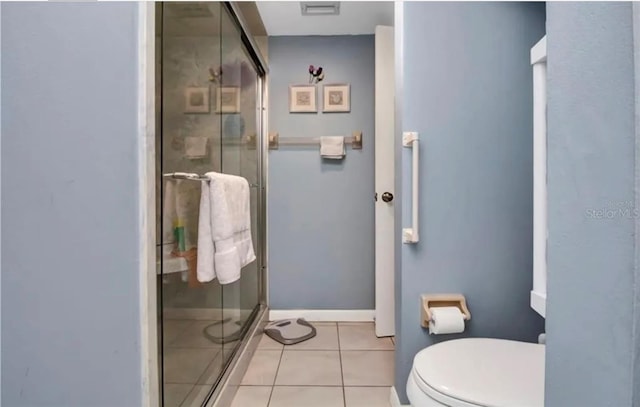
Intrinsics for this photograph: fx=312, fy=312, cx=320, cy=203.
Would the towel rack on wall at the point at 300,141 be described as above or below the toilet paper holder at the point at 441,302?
above

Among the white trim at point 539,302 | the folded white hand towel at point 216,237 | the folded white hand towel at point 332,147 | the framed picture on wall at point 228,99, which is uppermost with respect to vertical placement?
the framed picture on wall at point 228,99

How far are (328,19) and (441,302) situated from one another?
6.35 ft

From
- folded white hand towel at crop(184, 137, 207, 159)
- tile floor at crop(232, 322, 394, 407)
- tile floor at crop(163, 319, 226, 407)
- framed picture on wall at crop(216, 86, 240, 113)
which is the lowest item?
tile floor at crop(232, 322, 394, 407)

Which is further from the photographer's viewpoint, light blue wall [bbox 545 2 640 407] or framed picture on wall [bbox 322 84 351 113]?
framed picture on wall [bbox 322 84 351 113]

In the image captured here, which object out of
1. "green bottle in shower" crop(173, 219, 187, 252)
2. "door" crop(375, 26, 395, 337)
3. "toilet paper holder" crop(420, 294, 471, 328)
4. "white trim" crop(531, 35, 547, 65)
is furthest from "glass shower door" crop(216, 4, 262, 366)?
"white trim" crop(531, 35, 547, 65)

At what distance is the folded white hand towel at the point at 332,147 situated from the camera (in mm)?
2283

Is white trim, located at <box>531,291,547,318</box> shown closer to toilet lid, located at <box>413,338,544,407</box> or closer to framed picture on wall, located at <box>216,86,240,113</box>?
toilet lid, located at <box>413,338,544,407</box>

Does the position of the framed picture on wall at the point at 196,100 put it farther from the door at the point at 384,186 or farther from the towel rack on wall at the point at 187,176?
the door at the point at 384,186

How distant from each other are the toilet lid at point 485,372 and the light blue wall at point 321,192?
53.0 inches

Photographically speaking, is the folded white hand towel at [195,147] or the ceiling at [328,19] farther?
the ceiling at [328,19]

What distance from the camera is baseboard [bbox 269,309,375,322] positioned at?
2355mm

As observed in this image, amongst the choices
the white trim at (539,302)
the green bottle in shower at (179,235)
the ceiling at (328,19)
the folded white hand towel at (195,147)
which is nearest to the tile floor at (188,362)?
the green bottle in shower at (179,235)

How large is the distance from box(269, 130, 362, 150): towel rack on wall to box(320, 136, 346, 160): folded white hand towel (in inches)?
2.5

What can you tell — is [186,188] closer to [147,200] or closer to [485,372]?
[147,200]
